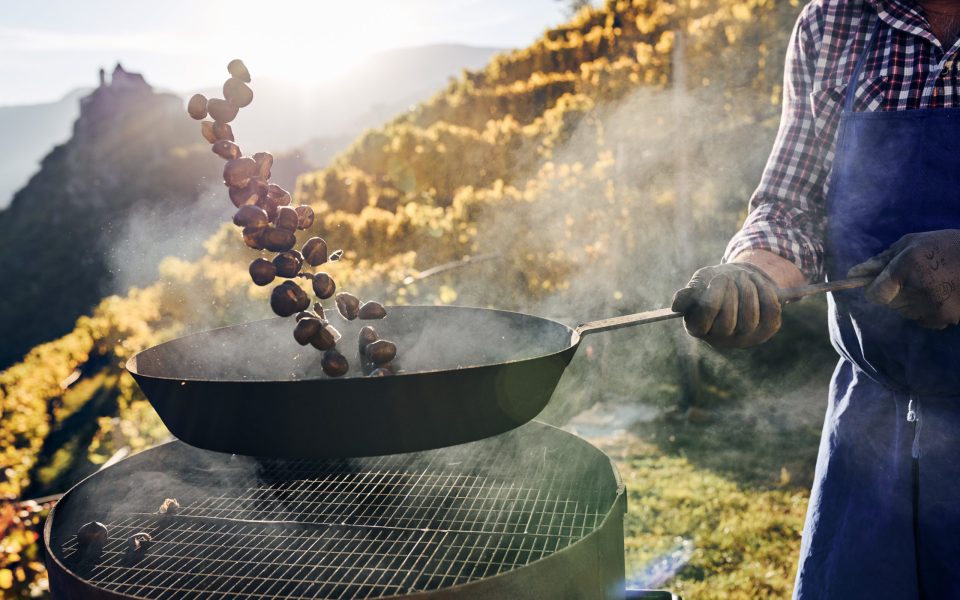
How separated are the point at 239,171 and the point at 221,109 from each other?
0.16 meters

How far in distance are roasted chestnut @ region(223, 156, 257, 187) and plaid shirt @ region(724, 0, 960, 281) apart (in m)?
1.33

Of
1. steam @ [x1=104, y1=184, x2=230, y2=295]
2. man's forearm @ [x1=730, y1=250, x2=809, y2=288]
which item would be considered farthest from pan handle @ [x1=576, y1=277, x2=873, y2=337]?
steam @ [x1=104, y1=184, x2=230, y2=295]

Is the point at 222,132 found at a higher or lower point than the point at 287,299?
higher

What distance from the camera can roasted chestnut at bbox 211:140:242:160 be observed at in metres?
1.51

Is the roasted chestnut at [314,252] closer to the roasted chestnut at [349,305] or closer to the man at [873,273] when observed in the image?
the roasted chestnut at [349,305]

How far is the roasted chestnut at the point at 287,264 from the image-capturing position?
1.50m

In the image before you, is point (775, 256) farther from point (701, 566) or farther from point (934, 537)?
point (701, 566)

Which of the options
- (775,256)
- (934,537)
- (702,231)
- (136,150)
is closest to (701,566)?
(934,537)

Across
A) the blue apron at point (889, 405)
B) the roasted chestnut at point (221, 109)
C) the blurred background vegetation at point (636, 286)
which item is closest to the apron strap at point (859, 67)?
the blue apron at point (889, 405)

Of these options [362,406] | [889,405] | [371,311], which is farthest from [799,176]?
[362,406]

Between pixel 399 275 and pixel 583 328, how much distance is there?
15.8 ft

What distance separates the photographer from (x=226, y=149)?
4.96ft

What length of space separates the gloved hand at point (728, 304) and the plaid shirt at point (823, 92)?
26 cm

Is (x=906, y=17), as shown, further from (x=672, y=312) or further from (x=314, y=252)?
(x=314, y=252)
